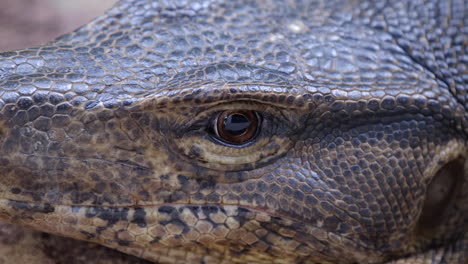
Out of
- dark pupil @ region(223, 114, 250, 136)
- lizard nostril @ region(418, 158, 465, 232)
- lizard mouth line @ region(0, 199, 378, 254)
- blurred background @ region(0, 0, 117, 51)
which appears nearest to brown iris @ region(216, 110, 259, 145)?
dark pupil @ region(223, 114, 250, 136)

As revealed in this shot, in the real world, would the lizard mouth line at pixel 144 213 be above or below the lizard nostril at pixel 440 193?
above

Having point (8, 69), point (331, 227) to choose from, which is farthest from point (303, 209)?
point (8, 69)

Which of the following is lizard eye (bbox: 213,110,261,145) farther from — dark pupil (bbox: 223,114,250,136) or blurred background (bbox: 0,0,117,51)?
blurred background (bbox: 0,0,117,51)

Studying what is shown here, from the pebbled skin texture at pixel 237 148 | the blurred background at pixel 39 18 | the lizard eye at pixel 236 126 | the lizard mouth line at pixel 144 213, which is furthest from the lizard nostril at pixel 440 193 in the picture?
the blurred background at pixel 39 18

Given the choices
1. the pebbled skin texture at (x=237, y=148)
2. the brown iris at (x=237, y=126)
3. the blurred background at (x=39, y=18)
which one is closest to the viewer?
the pebbled skin texture at (x=237, y=148)

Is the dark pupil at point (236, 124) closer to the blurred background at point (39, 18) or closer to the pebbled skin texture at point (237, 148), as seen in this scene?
the pebbled skin texture at point (237, 148)

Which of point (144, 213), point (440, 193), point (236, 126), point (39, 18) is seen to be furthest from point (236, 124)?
point (39, 18)

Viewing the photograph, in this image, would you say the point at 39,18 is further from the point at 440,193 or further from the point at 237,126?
the point at 440,193
